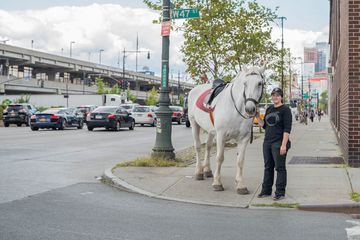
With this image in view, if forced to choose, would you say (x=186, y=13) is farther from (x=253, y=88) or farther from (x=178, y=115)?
(x=178, y=115)

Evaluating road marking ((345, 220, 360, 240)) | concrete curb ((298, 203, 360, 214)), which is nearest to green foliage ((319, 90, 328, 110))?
concrete curb ((298, 203, 360, 214))

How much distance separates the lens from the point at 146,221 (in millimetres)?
6812

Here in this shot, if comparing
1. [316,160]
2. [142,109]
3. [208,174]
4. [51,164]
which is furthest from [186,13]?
[142,109]

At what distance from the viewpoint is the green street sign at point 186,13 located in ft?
41.8

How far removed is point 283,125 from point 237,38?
49.7 ft

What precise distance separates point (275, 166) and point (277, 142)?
1.33ft

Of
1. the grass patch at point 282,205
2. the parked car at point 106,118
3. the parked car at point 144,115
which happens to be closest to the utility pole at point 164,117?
the grass patch at point 282,205

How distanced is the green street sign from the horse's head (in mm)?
4557

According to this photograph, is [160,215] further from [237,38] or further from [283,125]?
[237,38]

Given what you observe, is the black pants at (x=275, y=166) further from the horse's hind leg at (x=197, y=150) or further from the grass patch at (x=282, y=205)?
the horse's hind leg at (x=197, y=150)

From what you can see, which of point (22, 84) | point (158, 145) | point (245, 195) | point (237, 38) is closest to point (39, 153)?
point (158, 145)

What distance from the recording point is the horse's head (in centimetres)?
820

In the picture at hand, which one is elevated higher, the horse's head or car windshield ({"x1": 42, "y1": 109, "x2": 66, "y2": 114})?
the horse's head

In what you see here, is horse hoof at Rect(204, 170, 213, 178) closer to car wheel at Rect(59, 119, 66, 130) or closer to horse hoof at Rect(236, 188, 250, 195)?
horse hoof at Rect(236, 188, 250, 195)
